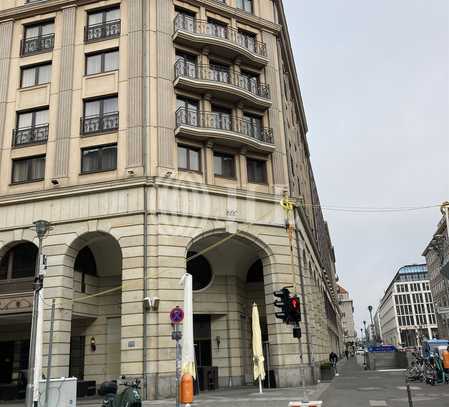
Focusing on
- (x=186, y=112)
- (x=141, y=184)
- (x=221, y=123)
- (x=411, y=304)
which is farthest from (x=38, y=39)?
(x=411, y=304)

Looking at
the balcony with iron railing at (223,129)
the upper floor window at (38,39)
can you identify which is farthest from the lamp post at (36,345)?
the upper floor window at (38,39)

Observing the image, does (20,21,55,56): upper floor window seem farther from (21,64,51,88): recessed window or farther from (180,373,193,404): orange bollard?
(180,373,193,404): orange bollard

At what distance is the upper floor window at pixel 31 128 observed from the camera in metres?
24.5

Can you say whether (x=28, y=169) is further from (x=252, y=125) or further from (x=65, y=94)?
(x=252, y=125)

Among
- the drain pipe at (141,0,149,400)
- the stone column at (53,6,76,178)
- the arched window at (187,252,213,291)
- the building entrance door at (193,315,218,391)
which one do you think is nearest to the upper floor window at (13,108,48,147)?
the stone column at (53,6,76,178)

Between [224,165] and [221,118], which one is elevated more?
[221,118]

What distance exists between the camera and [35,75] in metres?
26.0

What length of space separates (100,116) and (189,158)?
504 cm

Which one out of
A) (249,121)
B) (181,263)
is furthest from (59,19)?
(181,263)

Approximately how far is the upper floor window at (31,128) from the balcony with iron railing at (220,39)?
8334 millimetres

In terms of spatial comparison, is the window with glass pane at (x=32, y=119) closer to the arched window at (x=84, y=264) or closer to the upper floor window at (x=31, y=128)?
the upper floor window at (x=31, y=128)

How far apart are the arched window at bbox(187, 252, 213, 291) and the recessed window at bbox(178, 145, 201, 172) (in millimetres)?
5096

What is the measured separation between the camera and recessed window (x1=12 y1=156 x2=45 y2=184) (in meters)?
24.0

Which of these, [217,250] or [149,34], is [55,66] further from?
[217,250]
